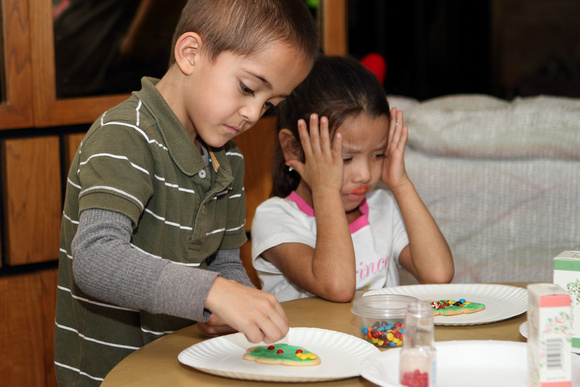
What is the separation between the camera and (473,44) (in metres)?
6.11

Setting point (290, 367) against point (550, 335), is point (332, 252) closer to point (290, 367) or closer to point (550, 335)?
point (290, 367)

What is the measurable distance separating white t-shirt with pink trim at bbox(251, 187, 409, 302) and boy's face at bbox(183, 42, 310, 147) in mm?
350

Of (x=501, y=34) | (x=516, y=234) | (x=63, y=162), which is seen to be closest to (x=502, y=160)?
(x=516, y=234)

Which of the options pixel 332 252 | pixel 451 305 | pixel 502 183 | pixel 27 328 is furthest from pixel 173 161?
pixel 502 183

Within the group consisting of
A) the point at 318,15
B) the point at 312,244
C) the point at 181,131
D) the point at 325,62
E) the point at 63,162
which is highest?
the point at 318,15

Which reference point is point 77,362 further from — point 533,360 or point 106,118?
point 533,360

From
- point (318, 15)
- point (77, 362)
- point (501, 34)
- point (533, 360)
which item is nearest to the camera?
point (533, 360)

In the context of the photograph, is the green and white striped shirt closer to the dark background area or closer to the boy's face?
the boy's face

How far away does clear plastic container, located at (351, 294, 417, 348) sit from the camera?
3.14 feet

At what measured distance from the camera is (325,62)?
1.54 meters

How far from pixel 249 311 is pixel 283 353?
87mm

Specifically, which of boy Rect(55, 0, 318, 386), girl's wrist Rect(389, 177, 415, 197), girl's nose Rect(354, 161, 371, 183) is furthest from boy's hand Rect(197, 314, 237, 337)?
girl's wrist Rect(389, 177, 415, 197)

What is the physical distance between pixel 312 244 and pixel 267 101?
424 millimetres

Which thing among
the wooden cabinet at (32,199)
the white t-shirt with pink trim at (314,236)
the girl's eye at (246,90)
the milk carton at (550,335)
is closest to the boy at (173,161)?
the girl's eye at (246,90)
